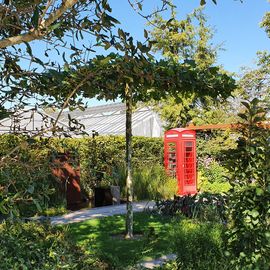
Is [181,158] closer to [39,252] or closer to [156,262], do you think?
[156,262]

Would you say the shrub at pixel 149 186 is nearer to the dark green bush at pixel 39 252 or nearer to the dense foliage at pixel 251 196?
the dark green bush at pixel 39 252

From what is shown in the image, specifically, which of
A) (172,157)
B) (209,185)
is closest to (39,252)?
(172,157)

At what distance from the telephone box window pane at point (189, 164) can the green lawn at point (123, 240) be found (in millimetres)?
6266

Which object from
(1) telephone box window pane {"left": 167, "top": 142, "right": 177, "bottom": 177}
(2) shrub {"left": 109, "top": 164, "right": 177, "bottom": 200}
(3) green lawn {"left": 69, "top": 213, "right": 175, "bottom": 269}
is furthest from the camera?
(1) telephone box window pane {"left": 167, "top": 142, "right": 177, "bottom": 177}

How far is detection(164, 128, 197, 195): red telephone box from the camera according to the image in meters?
14.9

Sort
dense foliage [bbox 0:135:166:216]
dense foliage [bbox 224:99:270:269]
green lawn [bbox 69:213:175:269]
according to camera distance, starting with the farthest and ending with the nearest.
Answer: green lawn [bbox 69:213:175:269] → dense foliage [bbox 224:99:270:269] → dense foliage [bbox 0:135:166:216]

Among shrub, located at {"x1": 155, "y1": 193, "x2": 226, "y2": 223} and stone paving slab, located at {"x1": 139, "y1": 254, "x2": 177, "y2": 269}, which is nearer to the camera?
stone paving slab, located at {"x1": 139, "y1": 254, "x2": 177, "y2": 269}

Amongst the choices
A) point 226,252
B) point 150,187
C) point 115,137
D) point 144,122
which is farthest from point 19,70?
point 144,122

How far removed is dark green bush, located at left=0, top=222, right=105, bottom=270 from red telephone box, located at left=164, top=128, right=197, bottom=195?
10.7 meters

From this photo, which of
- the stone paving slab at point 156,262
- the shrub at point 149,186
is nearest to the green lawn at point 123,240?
the stone paving slab at point 156,262

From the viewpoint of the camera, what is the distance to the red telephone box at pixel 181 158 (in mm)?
14930

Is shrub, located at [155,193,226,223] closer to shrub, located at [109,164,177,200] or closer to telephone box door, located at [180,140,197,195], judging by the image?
shrub, located at [109,164,177,200]

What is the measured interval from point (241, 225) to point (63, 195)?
7.67 meters

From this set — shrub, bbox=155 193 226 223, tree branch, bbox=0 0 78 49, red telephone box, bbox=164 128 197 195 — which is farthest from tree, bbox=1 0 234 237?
red telephone box, bbox=164 128 197 195
